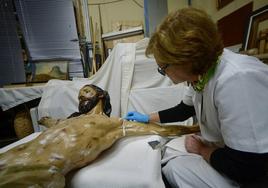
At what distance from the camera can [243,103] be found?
2.12 feet

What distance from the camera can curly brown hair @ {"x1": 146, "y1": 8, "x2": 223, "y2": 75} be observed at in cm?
69

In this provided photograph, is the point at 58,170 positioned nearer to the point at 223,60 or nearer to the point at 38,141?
the point at 38,141

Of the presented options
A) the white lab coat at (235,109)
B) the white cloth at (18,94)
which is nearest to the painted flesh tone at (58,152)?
the white lab coat at (235,109)

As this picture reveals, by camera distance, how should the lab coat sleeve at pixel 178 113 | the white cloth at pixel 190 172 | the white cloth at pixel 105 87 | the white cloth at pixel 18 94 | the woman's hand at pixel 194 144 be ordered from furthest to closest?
the white cloth at pixel 18 94
the white cloth at pixel 105 87
the lab coat sleeve at pixel 178 113
the woman's hand at pixel 194 144
the white cloth at pixel 190 172

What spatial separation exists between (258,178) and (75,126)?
0.73m

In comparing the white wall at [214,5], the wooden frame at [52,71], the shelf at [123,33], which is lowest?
the wooden frame at [52,71]

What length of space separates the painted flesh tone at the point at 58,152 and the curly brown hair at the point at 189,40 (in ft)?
1.40

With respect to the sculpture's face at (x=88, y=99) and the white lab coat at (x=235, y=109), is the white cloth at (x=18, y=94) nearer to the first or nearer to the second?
the sculpture's face at (x=88, y=99)

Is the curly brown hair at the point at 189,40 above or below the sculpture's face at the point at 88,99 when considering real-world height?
above

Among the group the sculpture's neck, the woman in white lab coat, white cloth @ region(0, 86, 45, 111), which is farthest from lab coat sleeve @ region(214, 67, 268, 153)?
white cloth @ region(0, 86, 45, 111)

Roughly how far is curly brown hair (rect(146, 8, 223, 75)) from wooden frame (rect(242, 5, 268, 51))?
1345mm

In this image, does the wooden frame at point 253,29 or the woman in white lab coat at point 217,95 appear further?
the wooden frame at point 253,29

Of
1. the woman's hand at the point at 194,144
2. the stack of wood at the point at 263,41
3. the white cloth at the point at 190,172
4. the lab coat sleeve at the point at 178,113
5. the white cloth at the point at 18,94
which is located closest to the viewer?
the white cloth at the point at 190,172

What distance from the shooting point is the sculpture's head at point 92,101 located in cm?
126
